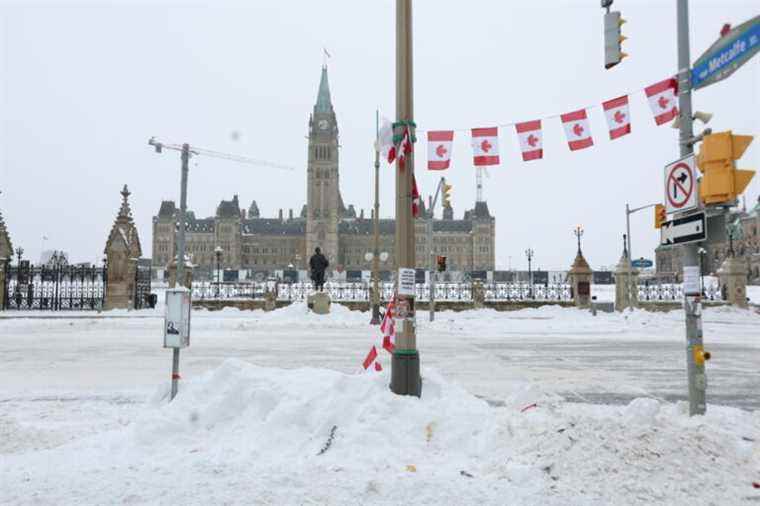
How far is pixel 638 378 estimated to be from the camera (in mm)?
9414

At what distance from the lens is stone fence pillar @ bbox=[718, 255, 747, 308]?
93.1 feet

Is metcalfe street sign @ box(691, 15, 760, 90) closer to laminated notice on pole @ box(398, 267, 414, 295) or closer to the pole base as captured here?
laminated notice on pole @ box(398, 267, 414, 295)

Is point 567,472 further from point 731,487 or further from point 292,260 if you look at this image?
point 292,260

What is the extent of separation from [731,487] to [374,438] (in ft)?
9.44

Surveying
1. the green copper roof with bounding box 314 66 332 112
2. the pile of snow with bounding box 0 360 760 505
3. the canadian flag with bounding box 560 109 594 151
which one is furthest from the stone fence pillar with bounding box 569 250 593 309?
the green copper roof with bounding box 314 66 332 112

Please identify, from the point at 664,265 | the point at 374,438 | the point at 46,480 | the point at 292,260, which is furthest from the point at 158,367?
the point at 292,260

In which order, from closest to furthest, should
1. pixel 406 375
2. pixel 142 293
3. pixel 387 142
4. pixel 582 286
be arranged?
pixel 406 375 → pixel 387 142 → pixel 582 286 → pixel 142 293

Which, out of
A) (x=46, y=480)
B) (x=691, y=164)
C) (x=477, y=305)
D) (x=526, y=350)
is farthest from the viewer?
(x=477, y=305)

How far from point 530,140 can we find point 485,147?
40.6 inches

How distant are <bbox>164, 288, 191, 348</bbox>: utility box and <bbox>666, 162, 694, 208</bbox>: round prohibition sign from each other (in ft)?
19.2

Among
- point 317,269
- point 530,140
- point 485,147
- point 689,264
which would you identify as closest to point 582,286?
point 317,269

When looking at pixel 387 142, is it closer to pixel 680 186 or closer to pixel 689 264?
pixel 680 186

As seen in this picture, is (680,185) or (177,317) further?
(177,317)

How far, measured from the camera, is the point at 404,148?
6.53 m
